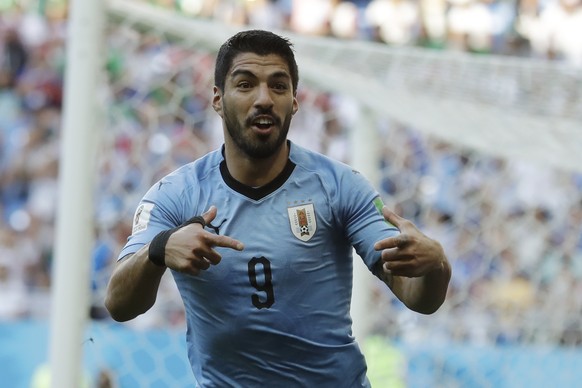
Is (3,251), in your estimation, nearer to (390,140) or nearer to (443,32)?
(390,140)

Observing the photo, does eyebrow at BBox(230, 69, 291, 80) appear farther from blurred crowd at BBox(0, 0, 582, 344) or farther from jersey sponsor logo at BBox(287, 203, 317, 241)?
blurred crowd at BBox(0, 0, 582, 344)

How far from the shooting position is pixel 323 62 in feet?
16.5

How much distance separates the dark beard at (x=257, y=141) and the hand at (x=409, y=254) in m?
0.45

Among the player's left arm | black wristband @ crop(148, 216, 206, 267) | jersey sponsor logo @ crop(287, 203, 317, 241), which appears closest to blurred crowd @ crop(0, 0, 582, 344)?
jersey sponsor logo @ crop(287, 203, 317, 241)

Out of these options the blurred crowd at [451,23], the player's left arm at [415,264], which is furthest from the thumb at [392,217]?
the blurred crowd at [451,23]

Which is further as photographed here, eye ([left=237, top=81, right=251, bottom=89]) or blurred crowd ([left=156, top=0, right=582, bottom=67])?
blurred crowd ([left=156, top=0, right=582, bottom=67])

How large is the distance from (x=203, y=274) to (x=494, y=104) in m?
2.85

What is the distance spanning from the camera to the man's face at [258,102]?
2752 millimetres

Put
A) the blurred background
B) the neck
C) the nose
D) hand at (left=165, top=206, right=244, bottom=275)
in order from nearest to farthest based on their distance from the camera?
1. hand at (left=165, top=206, right=244, bottom=275)
2. the nose
3. the neck
4. the blurred background

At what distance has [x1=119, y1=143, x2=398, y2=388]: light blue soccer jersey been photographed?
2.75 meters

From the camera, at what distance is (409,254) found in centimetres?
246

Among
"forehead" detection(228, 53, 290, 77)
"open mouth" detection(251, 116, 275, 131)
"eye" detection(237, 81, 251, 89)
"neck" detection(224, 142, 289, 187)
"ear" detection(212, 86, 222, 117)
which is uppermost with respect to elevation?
"forehead" detection(228, 53, 290, 77)

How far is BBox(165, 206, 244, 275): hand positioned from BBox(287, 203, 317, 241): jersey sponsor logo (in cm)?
34

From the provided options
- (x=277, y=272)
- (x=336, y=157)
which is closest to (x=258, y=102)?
(x=277, y=272)
